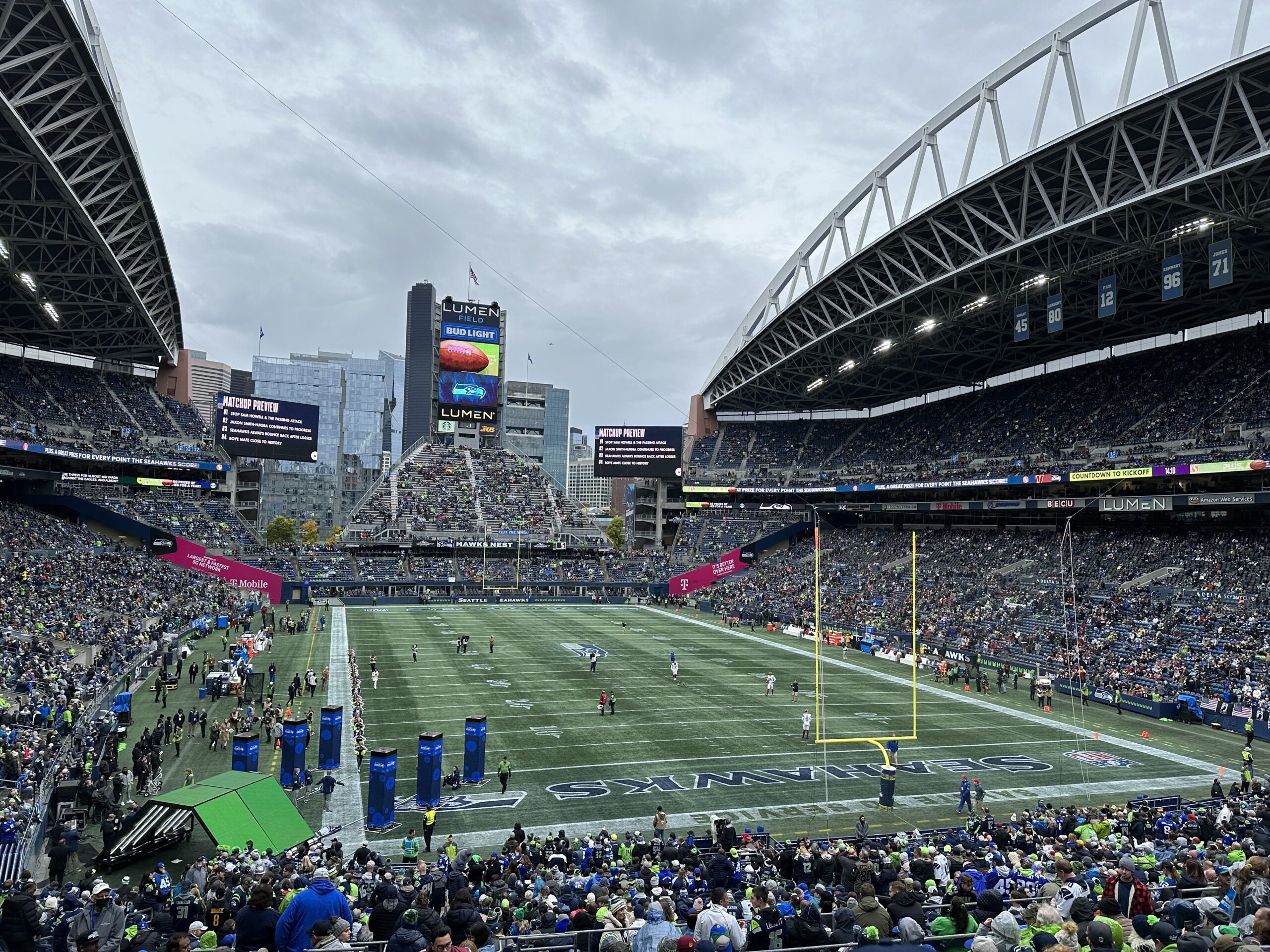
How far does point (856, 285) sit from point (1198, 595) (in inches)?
969

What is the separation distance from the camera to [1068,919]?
301 inches

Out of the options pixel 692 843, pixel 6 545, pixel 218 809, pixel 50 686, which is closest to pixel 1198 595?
pixel 692 843

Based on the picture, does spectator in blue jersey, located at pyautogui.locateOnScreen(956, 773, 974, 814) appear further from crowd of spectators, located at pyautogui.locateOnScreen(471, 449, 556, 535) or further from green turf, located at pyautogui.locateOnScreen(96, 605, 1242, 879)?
crowd of spectators, located at pyautogui.locateOnScreen(471, 449, 556, 535)

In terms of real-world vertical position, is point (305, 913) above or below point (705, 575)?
below

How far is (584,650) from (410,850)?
2831 centimetres

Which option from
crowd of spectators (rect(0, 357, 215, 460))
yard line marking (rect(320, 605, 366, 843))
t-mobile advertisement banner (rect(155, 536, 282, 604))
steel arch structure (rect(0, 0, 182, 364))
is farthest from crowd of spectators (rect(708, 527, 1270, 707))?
Answer: crowd of spectators (rect(0, 357, 215, 460))

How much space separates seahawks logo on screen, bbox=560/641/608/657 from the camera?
42.2 meters

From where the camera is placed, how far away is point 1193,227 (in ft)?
116

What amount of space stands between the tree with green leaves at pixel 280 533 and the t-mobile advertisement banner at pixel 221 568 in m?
48.6

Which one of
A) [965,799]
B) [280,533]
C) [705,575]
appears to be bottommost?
[965,799]

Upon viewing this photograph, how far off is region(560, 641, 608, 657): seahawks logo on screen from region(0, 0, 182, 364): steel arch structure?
30.4m

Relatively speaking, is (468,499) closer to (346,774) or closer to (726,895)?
(346,774)

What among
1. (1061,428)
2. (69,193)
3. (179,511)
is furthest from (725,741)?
(179,511)

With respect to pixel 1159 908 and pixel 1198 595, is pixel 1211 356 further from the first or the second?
pixel 1159 908
